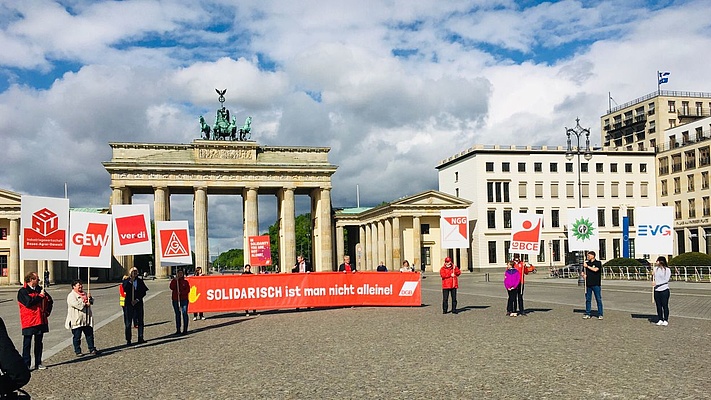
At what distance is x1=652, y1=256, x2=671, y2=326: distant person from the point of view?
62.9ft

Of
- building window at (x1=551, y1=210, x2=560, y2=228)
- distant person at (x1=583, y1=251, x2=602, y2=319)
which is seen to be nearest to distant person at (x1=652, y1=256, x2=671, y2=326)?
distant person at (x1=583, y1=251, x2=602, y2=319)

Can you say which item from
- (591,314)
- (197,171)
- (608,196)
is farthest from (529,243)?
(608,196)

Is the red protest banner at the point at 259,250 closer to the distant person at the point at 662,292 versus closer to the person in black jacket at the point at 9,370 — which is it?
the distant person at the point at 662,292

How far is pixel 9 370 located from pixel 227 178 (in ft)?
257

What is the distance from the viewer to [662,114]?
11050 cm

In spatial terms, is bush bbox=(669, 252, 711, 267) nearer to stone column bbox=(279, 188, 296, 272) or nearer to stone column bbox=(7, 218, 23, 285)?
stone column bbox=(279, 188, 296, 272)

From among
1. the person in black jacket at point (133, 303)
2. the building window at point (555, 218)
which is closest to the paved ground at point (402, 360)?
the person in black jacket at point (133, 303)

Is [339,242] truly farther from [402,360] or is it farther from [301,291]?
[402,360]

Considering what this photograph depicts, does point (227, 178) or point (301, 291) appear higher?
point (227, 178)

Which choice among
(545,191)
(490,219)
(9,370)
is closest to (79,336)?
(9,370)

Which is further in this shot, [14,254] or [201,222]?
[201,222]

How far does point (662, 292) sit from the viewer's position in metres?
19.2

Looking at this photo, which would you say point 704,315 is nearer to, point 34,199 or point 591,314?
point 591,314

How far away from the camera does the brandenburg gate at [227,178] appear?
80500 millimetres
